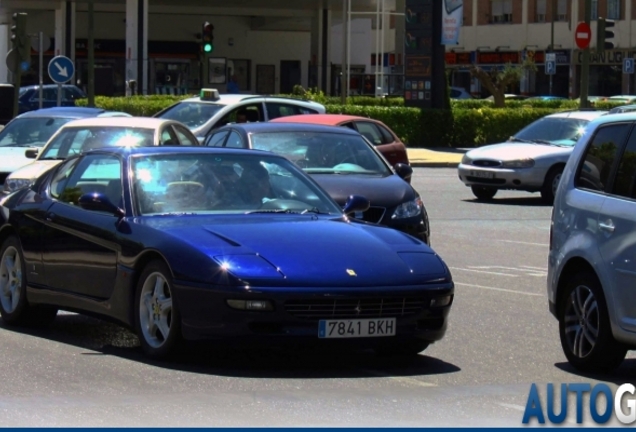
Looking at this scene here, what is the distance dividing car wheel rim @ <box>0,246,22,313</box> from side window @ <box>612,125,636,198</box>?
14.4ft

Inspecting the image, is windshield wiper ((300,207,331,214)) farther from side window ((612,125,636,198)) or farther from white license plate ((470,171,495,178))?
white license plate ((470,171,495,178))

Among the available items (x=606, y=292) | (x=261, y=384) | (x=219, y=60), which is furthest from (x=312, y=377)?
(x=219, y=60)

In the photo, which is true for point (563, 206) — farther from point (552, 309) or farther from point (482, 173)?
point (482, 173)

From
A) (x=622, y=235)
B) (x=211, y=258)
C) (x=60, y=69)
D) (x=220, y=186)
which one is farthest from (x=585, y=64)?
(x=211, y=258)

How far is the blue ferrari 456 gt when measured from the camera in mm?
7953

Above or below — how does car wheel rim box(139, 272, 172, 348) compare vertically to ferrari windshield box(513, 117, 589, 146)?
below

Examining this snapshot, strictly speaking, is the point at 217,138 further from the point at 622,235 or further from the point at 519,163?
the point at 622,235

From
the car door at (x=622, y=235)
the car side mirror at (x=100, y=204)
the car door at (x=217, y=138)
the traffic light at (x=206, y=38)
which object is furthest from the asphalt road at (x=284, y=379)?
the traffic light at (x=206, y=38)

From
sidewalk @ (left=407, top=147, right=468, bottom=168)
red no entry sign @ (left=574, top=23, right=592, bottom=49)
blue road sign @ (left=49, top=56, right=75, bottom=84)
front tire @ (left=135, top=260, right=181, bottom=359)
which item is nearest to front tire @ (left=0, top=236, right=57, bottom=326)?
front tire @ (left=135, top=260, right=181, bottom=359)

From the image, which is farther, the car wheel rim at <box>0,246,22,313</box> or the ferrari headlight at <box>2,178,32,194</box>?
the ferrari headlight at <box>2,178,32,194</box>

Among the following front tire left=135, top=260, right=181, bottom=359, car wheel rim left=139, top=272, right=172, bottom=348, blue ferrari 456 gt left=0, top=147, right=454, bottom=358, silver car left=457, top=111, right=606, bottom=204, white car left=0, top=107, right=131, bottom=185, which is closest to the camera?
blue ferrari 456 gt left=0, top=147, right=454, bottom=358

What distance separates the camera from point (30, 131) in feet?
65.7

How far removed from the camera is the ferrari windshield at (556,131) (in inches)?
926

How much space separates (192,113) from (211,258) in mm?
16340
